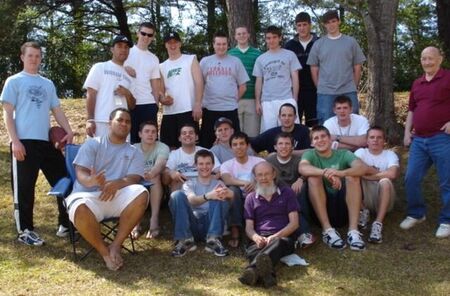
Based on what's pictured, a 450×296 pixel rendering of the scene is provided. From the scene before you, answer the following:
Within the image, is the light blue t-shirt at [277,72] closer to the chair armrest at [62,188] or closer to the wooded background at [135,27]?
the chair armrest at [62,188]

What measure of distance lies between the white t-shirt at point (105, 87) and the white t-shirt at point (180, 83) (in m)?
0.66

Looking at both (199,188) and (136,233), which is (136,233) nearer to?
(136,233)

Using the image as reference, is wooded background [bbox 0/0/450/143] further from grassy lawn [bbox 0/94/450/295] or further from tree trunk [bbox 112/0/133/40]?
grassy lawn [bbox 0/94/450/295]

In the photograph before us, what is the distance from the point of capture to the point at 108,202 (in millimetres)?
5195

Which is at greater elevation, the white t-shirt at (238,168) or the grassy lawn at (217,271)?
the white t-shirt at (238,168)

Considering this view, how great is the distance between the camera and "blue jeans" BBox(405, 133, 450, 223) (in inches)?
225

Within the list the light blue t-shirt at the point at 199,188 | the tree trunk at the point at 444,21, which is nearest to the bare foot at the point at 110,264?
the light blue t-shirt at the point at 199,188

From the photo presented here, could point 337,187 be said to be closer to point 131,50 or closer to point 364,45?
point 131,50

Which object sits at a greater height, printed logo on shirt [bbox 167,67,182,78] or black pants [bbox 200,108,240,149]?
printed logo on shirt [bbox 167,67,182,78]

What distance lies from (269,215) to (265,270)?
78cm

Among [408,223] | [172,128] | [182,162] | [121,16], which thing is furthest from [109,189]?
[121,16]

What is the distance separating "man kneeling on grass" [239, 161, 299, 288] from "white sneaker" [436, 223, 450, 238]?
5.15 feet

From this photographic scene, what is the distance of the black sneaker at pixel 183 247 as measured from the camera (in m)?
5.40

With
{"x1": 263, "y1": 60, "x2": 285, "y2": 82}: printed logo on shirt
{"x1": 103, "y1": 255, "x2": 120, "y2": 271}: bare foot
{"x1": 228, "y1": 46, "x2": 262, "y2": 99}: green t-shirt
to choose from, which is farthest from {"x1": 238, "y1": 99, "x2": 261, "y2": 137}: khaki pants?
{"x1": 103, "y1": 255, "x2": 120, "y2": 271}: bare foot
